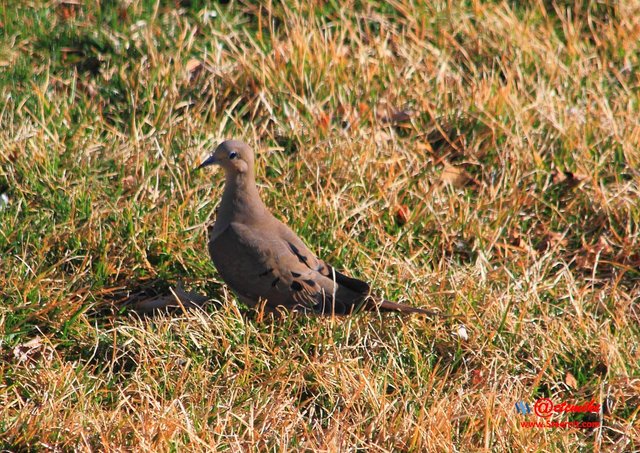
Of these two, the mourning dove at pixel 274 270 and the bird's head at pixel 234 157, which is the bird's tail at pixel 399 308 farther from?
the bird's head at pixel 234 157

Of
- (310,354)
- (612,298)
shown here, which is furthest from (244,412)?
(612,298)

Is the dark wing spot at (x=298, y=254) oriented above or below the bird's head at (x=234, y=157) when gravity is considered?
below

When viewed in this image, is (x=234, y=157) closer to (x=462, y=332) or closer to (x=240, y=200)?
(x=240, y=200)

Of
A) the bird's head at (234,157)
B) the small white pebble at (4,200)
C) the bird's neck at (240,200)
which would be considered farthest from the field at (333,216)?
the bird's head at (234,157)

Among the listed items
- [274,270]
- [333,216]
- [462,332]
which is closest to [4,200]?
[274,270]

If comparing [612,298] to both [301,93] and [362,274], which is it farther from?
[301,93]

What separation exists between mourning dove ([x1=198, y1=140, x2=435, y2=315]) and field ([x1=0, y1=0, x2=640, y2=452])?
0.10 meters

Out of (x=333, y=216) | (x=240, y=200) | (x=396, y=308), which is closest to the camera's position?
(x=396, y=308)

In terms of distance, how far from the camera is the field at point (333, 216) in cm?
382

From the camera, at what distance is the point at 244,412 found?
3.75 meters

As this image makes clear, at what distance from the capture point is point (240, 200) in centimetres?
441

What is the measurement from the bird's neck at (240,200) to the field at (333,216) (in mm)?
280

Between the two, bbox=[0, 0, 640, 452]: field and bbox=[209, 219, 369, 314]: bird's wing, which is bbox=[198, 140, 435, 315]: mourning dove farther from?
bbox=[0, 0, 640, 452]: field

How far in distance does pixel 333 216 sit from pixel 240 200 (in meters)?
0.58
